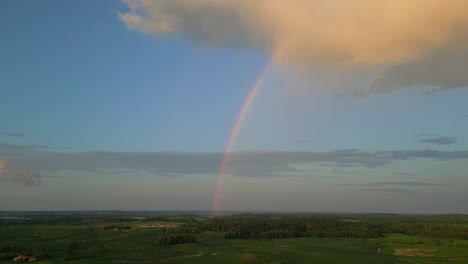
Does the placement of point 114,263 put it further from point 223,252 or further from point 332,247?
point 332,247

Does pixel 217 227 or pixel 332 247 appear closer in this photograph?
pixel 332 247

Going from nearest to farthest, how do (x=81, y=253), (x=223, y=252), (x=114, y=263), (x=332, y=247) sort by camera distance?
(x=114, y=263) → (x=81, y=253) → (x=223, y=252) → (x=332, y=247)

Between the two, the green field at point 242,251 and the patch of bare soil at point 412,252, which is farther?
the patch of bare soil at point 412,252

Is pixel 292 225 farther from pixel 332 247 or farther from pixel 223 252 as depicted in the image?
pixel 223 252

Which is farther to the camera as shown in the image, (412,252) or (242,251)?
(412,252)

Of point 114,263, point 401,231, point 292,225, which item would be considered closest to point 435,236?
point 401,231

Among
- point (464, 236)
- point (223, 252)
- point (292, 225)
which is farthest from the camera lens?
point (292, 225)

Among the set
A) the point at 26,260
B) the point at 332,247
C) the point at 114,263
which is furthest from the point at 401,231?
the point at 26,260

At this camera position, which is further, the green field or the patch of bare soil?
the patch of bare soil

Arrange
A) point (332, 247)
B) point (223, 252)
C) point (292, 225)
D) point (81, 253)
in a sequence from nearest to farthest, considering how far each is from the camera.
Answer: point (81, 253) < point (223, 252) < point (332, 247) < point (292, 225)
